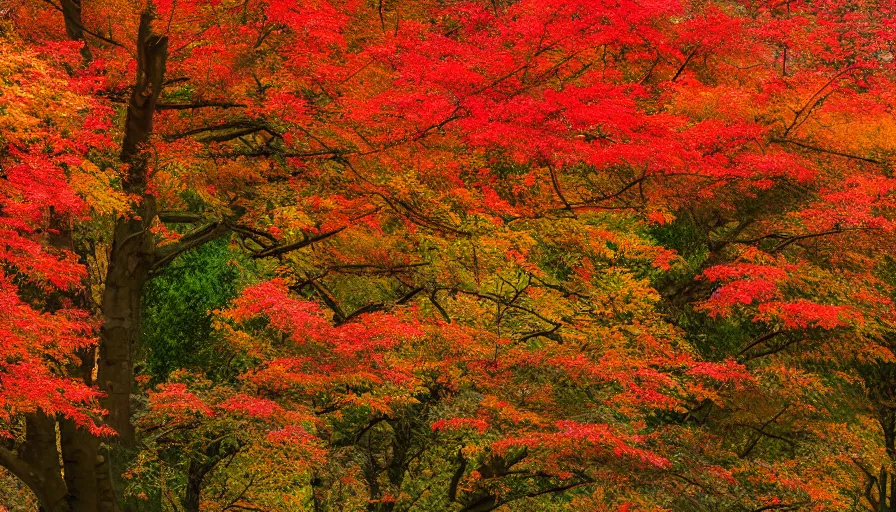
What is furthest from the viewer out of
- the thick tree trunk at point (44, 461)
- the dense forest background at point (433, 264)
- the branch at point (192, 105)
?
the branch at point (192, 105)

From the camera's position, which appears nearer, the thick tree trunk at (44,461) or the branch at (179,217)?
the thick tree trunk at (44,461)

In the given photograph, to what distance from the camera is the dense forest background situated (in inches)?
361

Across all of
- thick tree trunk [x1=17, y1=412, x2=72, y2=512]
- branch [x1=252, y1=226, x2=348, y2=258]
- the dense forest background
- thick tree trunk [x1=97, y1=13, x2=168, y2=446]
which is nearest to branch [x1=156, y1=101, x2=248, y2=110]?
the dense forest background

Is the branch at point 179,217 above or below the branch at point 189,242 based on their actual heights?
above

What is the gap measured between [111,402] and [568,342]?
4.98m

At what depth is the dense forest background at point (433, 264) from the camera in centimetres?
916

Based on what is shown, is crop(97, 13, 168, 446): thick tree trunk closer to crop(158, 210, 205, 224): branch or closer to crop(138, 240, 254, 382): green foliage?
crop(158, 210, 205, 224): branch

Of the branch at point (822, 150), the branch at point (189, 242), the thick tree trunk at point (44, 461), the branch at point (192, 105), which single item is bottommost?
the branch at point (822, 150)

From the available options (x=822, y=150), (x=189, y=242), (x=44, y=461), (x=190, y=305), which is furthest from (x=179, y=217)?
(x=822, y=150)

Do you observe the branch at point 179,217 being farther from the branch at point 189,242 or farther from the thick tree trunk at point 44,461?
the thick tree trunk at point 44,461

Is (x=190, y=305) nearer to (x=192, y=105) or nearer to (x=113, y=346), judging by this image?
(x=113, y=346)

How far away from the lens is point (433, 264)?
11852mm

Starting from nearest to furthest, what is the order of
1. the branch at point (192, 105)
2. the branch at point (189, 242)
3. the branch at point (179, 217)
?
1. the branch at point (189, 242)
2. the branch at point (192, 105)
3. the branch at point (179, 217)

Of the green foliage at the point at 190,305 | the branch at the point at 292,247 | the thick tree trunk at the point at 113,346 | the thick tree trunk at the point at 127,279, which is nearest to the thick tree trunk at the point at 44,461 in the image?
the thick tree trunk at the point at 113,346
